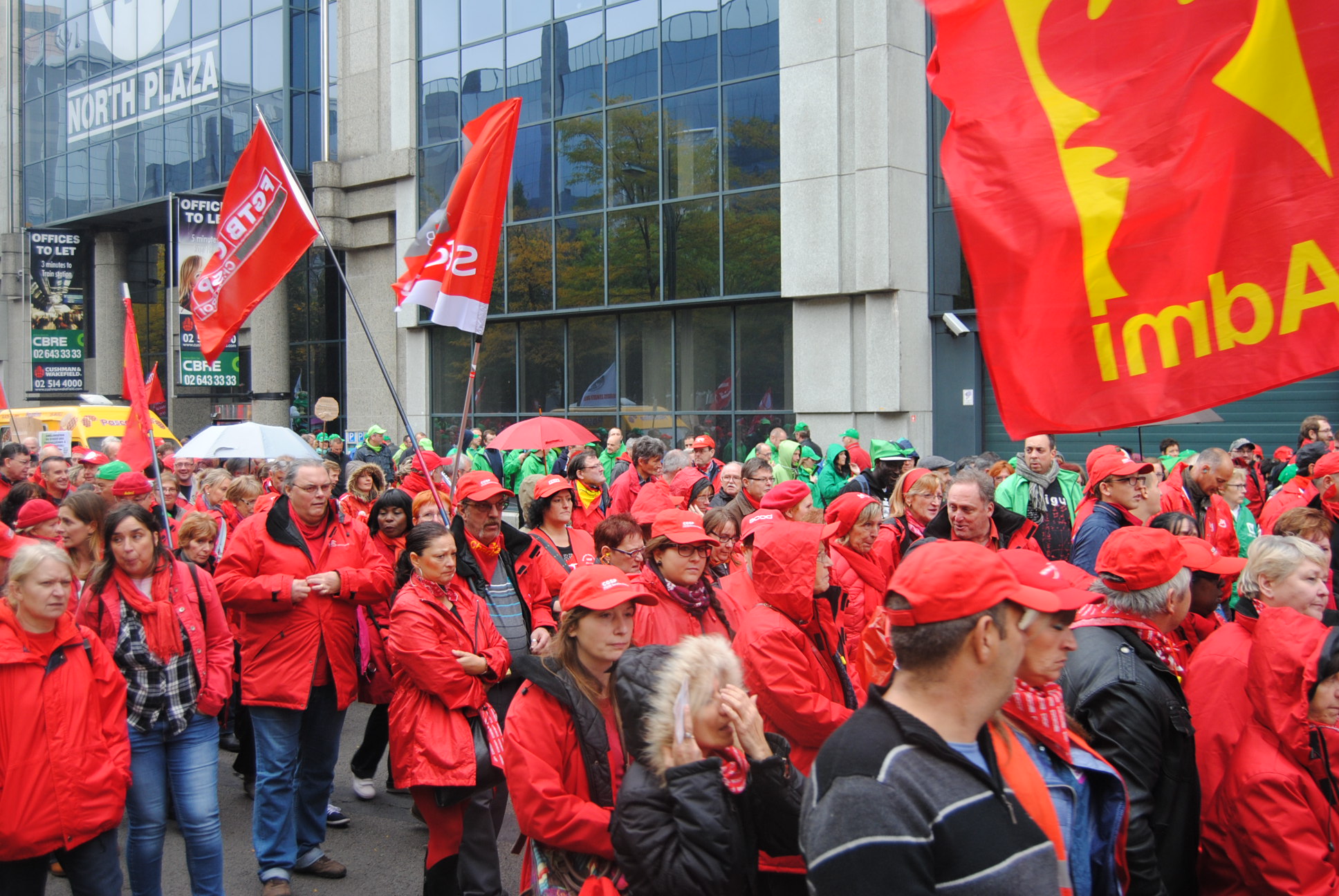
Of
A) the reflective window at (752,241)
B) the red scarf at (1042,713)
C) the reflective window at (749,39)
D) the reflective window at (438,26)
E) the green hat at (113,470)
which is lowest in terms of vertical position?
the red scarf at (1042,713)

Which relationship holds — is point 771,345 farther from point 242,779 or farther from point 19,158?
point 19,158

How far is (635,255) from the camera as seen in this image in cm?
1986

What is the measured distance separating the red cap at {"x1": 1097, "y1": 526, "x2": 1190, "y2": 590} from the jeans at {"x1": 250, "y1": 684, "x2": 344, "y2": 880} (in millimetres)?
3965

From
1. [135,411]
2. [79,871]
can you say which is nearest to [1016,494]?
[79,871]

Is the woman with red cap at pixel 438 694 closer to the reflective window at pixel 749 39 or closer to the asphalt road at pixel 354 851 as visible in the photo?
the asphalt road at pixel 354 851

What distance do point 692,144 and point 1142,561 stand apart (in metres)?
16.5

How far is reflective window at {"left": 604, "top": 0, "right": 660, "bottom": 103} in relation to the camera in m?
19.4

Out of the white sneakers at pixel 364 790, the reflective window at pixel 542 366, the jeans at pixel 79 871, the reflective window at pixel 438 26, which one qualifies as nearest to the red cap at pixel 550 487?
the white sneakers at pixel 364 790

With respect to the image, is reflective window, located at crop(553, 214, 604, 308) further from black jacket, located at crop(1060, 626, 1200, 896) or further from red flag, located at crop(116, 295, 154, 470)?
black jacket, located at crop(1060, 626, 1200, 896)

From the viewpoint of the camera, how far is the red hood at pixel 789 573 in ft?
13.2

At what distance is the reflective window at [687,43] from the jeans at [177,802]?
16077 millimetres

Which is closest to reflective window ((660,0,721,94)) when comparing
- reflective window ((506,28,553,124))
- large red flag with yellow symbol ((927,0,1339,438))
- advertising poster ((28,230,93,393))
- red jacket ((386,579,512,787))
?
reflective window ((506,28,553,124))

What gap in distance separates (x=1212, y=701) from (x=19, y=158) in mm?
39510

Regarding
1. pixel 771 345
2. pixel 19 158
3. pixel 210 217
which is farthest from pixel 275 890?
pixel 19 158
